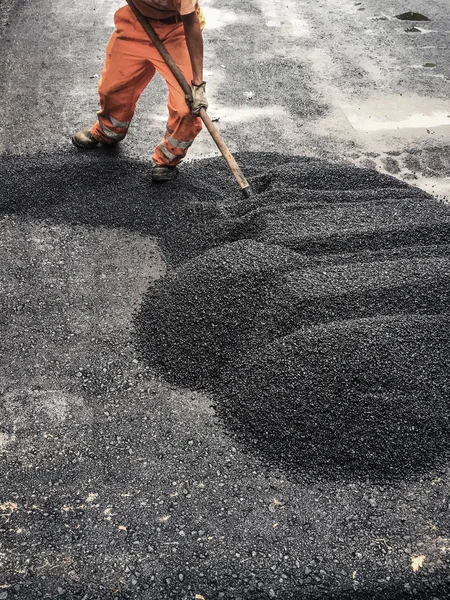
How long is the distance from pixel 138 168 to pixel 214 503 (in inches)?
105

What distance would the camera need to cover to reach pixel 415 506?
255cm

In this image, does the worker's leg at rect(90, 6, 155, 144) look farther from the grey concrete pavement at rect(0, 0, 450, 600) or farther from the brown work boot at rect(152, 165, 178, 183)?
the brown work boot at rect(152, 165, 178, 183)

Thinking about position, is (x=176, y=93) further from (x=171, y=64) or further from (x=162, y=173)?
(x=162, y=173)

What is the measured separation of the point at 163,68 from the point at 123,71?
298mm

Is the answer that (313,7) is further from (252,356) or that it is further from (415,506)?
(415,506)

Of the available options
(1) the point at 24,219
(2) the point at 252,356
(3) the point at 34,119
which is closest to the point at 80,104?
(3) the point at 34,119

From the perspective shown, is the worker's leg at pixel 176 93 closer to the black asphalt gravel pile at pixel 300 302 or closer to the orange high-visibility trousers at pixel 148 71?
the orange high-visibility trousers at pixel 148 71

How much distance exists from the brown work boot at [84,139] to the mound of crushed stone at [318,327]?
1185 millimetres

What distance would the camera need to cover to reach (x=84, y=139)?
452cm

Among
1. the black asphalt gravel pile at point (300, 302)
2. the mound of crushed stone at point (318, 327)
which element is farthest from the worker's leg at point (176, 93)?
the mound of crushed stone at point (318, 327)

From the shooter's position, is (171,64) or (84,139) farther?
(84,139)

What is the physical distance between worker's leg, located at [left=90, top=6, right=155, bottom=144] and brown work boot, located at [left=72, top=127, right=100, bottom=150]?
0.53 feet

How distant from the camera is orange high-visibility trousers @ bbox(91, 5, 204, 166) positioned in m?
3.97

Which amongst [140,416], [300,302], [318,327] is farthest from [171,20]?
[140,416]
